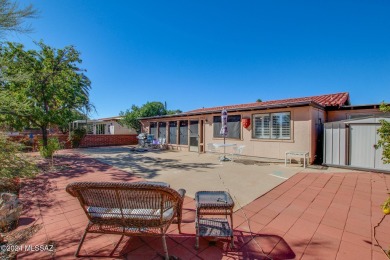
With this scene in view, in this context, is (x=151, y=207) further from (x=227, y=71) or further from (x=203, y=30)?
(x=227, y=71)

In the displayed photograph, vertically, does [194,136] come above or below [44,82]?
below

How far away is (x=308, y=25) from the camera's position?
8.77 metres

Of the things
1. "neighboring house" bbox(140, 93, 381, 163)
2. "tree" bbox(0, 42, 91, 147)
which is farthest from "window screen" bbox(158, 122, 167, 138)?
"tree" bbox(0, 42, 91, 147)

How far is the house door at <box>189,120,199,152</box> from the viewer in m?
12.0

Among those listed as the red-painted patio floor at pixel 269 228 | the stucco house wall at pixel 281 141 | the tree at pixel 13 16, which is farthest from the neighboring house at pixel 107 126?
the red-painted patio floor at pixel 269 228

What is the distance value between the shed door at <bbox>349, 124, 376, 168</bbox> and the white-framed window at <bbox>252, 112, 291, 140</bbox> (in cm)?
220

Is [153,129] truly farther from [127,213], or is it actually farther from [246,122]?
[127,213]

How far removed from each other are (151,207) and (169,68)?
1362cm

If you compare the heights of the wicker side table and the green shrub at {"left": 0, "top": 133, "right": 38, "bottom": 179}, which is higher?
the green shrub at {"left": 0, "top": 133, "right": 38, "bottom": 179}

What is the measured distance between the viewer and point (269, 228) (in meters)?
2.59

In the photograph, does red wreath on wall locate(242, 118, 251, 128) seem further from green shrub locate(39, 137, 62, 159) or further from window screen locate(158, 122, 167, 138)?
green shrub locate(39, 137, 62, 159)

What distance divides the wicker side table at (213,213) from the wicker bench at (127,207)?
0.37 metres

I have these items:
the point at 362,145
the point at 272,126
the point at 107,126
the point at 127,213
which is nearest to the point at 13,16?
the point at 127,213

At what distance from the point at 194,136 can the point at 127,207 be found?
33.3 ft
